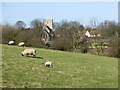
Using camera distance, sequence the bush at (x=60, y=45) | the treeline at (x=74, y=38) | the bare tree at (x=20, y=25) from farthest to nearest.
Result: the bare tree at (x=20, y=25)
the bush at (x=60, y=45)
the treeline at (x=74, y=38)

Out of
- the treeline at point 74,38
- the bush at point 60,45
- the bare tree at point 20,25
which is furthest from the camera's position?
the bare tree at point 20,25

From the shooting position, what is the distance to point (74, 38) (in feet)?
→ 226

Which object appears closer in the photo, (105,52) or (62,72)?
(62,72)

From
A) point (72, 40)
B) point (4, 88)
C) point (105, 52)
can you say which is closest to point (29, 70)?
point (4, 88)

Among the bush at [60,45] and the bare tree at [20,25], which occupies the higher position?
the bare tree at [20,25]

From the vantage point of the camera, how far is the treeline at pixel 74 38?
5556cm

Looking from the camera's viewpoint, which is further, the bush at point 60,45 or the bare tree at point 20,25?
the bare tree at point 20,25

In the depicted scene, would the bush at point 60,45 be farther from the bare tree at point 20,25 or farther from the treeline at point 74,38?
the bare tree at point 20,25

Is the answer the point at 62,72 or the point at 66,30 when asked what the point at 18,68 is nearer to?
the point at 62,72

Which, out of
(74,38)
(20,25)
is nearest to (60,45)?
(74,38)

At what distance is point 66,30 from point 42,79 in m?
55.8

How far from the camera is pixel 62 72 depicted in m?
21.8

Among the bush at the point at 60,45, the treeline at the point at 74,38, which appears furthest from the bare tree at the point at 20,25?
the bush at the point at 60,45

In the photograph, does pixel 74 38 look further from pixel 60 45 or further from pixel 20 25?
pixel 20 25
